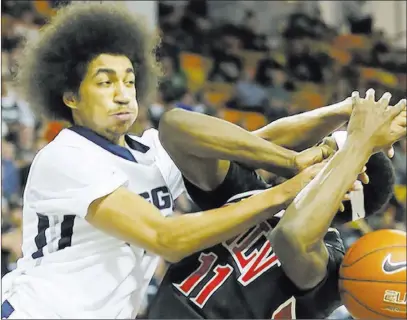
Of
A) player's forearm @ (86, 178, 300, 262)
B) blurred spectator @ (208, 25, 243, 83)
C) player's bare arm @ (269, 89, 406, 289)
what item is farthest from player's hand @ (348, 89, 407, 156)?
blurred spectator @ (208, 25, 243, 83)

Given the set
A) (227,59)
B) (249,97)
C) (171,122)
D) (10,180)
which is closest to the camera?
(171,122)

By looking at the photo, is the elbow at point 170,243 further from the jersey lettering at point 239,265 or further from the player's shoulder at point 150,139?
the player's shoulder at point 150,139

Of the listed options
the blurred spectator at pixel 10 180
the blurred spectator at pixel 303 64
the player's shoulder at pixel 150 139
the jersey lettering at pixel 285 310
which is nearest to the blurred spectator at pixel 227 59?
the blurred spectator at pixel 303 64

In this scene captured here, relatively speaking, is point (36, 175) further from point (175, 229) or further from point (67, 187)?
point (175, 229)

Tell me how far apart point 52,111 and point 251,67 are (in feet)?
10.2

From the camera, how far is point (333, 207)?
3.05ft

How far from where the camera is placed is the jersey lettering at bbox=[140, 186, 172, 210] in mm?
1102

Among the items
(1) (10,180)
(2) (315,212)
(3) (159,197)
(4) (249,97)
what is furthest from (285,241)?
(4) (249,97)

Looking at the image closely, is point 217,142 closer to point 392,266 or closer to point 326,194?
point 326,194

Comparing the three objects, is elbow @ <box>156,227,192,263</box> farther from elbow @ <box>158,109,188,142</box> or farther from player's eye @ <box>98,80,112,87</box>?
player's eye @ <box>98,80,112,87</box>

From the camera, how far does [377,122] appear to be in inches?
38.1

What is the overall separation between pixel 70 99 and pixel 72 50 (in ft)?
0.25

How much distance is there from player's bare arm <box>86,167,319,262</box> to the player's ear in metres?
0.21

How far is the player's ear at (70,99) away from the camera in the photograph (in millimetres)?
1142
